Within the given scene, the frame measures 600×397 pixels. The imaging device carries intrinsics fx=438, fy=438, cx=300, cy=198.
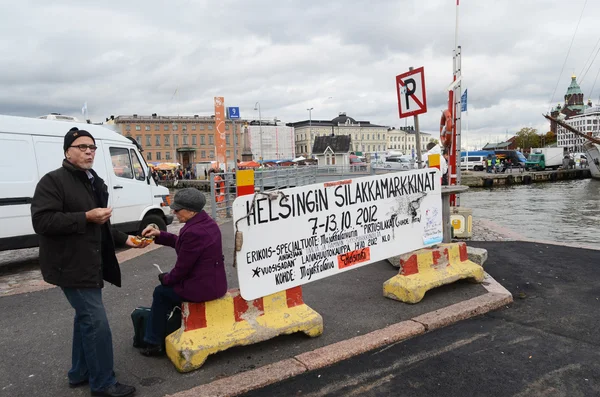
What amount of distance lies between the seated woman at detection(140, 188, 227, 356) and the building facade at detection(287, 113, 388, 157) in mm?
120938

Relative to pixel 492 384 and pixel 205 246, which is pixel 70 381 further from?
pixel 492 384

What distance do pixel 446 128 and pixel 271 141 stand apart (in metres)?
104

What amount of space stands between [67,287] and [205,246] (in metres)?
0.99

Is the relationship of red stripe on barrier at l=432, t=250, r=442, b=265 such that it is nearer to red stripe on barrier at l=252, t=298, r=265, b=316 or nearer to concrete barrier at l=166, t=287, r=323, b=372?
concrete barrier at l=166, t=287, r=323, b=372

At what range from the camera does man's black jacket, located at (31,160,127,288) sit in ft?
9.32

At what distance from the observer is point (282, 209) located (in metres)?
4.16

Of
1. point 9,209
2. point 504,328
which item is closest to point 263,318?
point 504,328

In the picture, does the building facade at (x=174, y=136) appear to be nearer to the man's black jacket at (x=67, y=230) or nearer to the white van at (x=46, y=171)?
the white van at (x=46, y=171)

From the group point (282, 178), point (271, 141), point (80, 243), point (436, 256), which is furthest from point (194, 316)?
point (271, 141)

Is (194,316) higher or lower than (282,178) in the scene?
lower

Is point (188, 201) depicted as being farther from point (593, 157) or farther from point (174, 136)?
point (174, 136)

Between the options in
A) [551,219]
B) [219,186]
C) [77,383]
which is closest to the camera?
[77,383]

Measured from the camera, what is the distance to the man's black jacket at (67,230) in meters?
2.84

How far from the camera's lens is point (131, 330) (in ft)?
14.6
